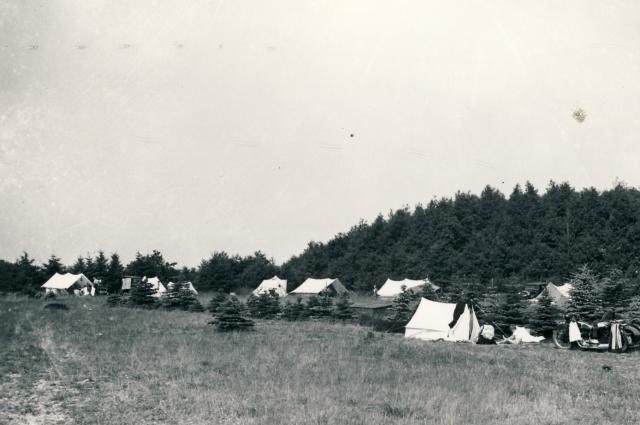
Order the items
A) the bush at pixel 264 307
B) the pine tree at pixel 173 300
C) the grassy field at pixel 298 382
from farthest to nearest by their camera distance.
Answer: the pine tree at pixel 173 300 < the bush at pixel 264 307 < the grassy field at pixel 298 382

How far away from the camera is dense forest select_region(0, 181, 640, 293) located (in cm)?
5659

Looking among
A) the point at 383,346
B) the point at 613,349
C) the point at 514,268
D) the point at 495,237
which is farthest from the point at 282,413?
the point at 495,237

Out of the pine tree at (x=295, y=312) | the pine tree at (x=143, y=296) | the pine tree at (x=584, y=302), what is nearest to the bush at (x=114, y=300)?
the pine tree at (x=143, y=296)

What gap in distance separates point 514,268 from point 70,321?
4913 cm

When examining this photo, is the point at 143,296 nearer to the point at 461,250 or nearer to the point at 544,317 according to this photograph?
the point at 544,317

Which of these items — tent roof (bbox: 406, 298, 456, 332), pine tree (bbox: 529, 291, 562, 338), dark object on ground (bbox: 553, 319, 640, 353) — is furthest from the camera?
pine tree (bbox: 529, 291, 562, 338)

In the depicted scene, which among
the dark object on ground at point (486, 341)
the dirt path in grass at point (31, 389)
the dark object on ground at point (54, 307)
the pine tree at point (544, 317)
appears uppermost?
the pine tree at point (544, 317)

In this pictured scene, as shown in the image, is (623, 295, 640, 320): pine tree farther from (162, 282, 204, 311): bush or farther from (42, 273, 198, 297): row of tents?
(42, 273, 198, 297): row of tents

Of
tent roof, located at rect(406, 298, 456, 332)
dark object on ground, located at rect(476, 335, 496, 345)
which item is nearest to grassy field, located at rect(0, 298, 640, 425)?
dark object on ground, located at rect(476, 335, 496, 345)

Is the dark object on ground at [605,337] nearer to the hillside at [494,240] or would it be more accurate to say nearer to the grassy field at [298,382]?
the grassy field at [298,382]

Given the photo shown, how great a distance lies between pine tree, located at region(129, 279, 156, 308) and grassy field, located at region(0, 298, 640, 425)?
2103cm

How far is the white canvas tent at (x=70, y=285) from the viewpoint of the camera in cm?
6034

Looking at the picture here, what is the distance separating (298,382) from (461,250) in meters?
68.3

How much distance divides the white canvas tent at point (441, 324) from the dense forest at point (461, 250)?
69.2ft
